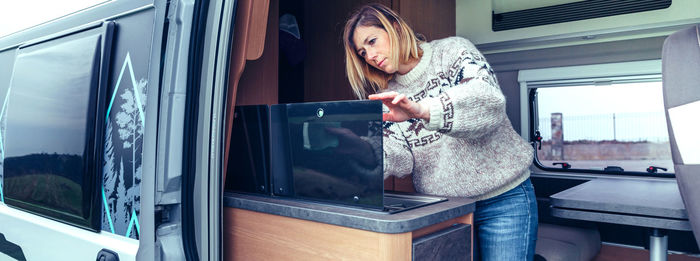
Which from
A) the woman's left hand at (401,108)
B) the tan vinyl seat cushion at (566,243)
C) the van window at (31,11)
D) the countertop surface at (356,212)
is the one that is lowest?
the tan vinyl seat cushion at (566,243)

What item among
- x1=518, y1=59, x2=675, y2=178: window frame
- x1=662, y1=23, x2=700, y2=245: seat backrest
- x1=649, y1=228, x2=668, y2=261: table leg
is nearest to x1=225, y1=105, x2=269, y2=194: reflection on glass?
x1=662, y1=23, x2=700, y2=245: seat backrest

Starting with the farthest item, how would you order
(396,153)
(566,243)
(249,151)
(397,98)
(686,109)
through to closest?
(566,243)
(396,153)
(249,151)
(686,109)
(397,98)

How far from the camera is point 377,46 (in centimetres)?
155

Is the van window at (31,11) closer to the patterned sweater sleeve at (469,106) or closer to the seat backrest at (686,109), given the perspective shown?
the patterned sweater sleeve at (469,106)

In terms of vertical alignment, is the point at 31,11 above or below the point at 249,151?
above

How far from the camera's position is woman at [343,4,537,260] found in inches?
57.5

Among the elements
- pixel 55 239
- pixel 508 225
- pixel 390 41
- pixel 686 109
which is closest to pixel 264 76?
pixel 390 41

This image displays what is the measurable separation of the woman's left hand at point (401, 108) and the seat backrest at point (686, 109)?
0.79 m

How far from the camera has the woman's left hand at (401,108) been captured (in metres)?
1.08

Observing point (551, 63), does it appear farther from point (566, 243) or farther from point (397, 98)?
point (397, 98)

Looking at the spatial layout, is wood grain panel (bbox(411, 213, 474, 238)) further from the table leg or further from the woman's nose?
the table leg

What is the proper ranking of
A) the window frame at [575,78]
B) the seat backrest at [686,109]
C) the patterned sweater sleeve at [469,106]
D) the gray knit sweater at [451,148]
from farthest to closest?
the window frame at [575,78] → the gray knit sweater at [451,148] → the seat backrest at [686,109] → the patterned sweater sleeve at [469,106]

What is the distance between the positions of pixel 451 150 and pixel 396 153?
7.3 inches

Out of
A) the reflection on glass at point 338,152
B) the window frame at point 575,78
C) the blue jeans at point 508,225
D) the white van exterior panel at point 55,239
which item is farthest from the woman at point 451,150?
the window frame at point 575,78
